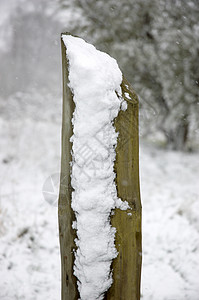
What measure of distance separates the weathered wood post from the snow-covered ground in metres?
1.18

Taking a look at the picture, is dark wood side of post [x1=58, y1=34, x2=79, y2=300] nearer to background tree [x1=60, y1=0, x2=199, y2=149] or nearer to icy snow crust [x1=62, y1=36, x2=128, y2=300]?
icy snow crust [x1=62, y1=36, x2=128, y2=300]

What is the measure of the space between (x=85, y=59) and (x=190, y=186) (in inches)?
182

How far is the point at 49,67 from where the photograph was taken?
8969mm

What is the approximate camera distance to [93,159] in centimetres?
127

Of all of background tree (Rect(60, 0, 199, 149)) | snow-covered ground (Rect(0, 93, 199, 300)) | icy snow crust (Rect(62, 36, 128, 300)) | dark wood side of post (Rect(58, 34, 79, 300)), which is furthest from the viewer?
background tree (Rect(60, 0, 199, 149))

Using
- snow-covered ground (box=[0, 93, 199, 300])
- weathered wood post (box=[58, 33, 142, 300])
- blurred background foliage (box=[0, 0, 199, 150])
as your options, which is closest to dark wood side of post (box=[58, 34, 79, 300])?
weathered wood post (box=[58, 33, 142, 300])

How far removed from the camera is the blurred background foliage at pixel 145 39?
434 cm

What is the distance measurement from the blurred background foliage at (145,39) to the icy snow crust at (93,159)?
7.88 ft

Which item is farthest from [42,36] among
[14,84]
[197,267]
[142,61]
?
[197,267]

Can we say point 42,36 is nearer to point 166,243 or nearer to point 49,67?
point 49,67

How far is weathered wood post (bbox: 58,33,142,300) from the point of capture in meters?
1.33

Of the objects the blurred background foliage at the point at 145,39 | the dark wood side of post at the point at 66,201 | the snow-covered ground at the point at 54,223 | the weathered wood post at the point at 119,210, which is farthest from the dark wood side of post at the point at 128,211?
the blurred background foliage at the point at 145,39

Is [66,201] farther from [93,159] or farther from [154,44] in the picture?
[154,44]

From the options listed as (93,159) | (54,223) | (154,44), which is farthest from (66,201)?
(154,44)
